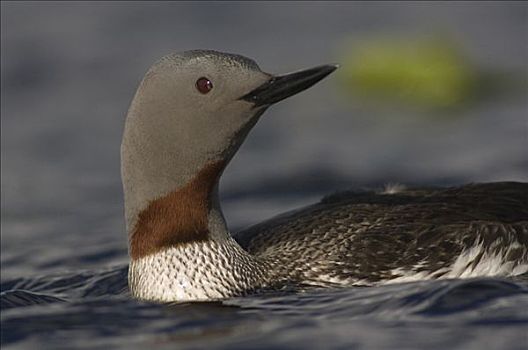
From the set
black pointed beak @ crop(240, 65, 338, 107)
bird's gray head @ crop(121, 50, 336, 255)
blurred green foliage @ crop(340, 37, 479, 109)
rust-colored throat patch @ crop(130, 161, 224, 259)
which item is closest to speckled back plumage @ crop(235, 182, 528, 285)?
rust-colored throat patch @ crop(130, 161, 224, 259)

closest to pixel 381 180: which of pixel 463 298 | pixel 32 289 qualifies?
pixel 32 289

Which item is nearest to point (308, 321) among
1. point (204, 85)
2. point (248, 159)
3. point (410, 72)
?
point (204, 85)

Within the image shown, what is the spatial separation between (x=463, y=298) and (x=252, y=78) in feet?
4.65

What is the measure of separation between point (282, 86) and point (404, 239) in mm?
1038

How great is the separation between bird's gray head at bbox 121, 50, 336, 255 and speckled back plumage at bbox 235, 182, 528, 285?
0.70 m

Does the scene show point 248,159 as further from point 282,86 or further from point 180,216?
point 282,86

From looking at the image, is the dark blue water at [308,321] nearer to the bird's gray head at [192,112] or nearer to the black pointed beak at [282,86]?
the bird's gray head at [192,112]

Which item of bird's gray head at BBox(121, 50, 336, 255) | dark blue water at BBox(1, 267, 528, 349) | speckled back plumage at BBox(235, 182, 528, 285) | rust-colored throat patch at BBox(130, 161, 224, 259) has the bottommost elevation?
dark blue water at BBox(1, 267, 528, 349)

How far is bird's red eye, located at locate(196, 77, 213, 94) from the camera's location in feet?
25.2

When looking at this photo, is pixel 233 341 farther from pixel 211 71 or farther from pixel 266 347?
pixel 211 71

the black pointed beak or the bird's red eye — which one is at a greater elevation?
the bird's red eye

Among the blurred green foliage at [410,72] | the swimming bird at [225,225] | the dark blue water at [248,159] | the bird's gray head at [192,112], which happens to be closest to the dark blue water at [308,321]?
the dark blue water at [248,159]

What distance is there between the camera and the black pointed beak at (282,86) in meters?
7.62

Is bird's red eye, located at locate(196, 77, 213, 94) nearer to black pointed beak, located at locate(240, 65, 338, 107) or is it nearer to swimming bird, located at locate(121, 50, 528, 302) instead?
swimming bird, located at locate(121, 50, 528, 302)
